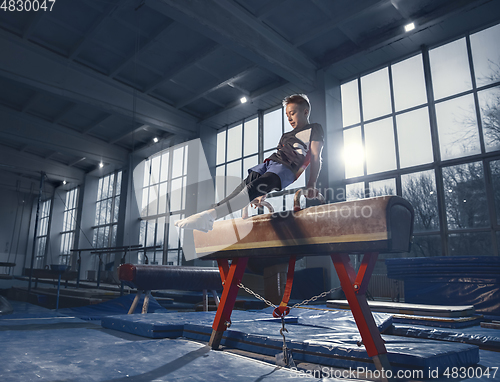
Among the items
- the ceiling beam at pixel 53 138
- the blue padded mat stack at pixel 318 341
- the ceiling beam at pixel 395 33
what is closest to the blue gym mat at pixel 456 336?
the blue padded mat stack at pixel 318 341

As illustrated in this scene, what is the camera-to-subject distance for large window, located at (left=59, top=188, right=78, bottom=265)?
57.5 feet

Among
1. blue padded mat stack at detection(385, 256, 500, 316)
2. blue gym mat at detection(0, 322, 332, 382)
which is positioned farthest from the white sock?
blue padded mat stack at detection(385, 256, 500, 316)

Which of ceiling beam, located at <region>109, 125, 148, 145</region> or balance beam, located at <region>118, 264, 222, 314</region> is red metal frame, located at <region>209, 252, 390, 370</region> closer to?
balance beam, located at <region>118, 264, 222, 314</region>

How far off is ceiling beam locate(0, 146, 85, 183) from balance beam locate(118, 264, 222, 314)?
12.1 m

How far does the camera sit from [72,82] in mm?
8633

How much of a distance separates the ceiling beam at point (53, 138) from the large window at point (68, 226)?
5455 millimetres

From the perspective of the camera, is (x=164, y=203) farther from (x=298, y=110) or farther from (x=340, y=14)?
(x=298, y=110)

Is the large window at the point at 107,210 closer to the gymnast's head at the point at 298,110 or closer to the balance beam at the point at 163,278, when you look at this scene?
the balance beam at the point at 163,278

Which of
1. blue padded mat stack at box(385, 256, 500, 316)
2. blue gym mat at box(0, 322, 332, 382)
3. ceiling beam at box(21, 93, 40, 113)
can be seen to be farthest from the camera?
ceiling beam at box(21, 93, 40, 113)

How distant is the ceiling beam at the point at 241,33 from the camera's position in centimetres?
616

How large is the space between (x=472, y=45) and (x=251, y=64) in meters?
4.82

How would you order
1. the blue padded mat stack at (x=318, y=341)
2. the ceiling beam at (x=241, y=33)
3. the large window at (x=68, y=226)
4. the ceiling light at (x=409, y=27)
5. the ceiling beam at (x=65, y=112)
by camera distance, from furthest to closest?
the large window at (x=68, y=226), the ceiling beam at (x=65, y=112), the ceiling light at (x=409, y=27), the ceiling beam at (x=241, y=33), the blue padded mat stack at (x=318, y=341)

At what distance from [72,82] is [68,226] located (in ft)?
38.3

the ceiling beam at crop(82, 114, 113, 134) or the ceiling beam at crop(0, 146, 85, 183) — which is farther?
the ceiling beam at crop(0, 146, 85, 183)
